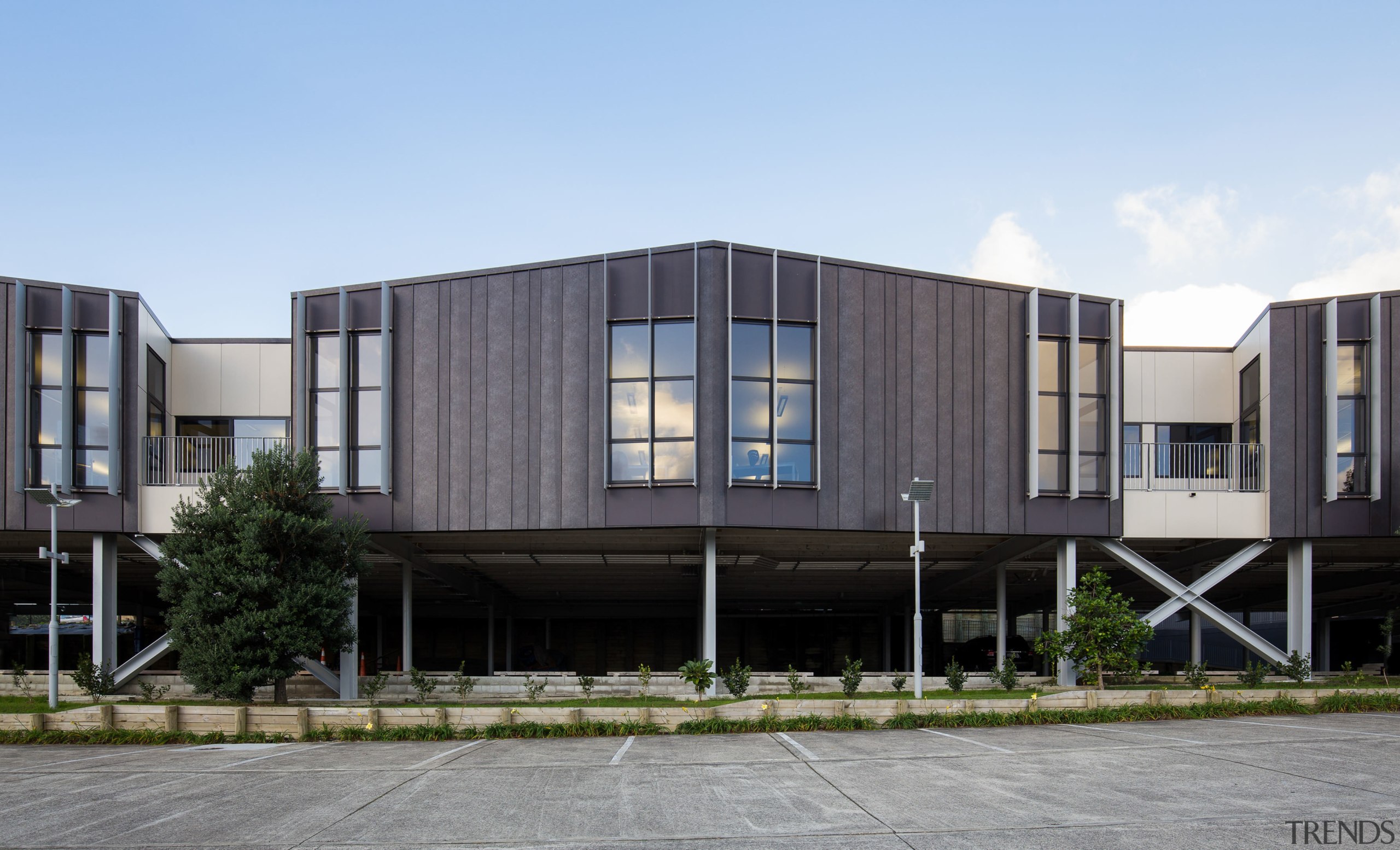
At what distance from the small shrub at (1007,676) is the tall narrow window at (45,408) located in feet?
78.0

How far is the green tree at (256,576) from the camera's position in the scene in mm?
19922

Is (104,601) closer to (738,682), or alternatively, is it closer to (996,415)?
(738,682)

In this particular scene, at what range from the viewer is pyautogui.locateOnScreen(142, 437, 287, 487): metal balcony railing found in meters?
24.1

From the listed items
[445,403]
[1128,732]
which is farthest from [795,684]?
[445,403]

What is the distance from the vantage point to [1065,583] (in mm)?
23953

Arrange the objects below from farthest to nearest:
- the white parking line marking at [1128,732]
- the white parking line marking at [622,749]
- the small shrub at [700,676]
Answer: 1. the small shrub at [700,676]
2. the white parking line marking at [1128,732]
3. the white parking line marking at [622,749]

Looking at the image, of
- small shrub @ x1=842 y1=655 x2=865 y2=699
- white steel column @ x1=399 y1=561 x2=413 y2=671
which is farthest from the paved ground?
white steel column @ x1=399 y1=561 x2=413 y2=671

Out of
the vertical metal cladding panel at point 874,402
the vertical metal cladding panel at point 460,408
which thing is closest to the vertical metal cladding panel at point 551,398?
the vertical metal cladding panel at point 460,408

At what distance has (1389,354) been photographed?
78.5 ft

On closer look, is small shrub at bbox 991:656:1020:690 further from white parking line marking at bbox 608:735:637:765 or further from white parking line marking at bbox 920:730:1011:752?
white parking line marking at bbox 608:735:637:765

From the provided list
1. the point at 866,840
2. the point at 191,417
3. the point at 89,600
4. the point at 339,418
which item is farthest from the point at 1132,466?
the point at 89,600

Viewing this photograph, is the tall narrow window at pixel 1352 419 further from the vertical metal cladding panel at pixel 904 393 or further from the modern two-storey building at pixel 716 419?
the vertical metal cladding panel at pixel 904 393

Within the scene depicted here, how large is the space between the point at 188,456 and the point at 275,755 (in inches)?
456

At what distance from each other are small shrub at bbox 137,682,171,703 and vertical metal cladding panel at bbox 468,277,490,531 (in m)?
8.08
